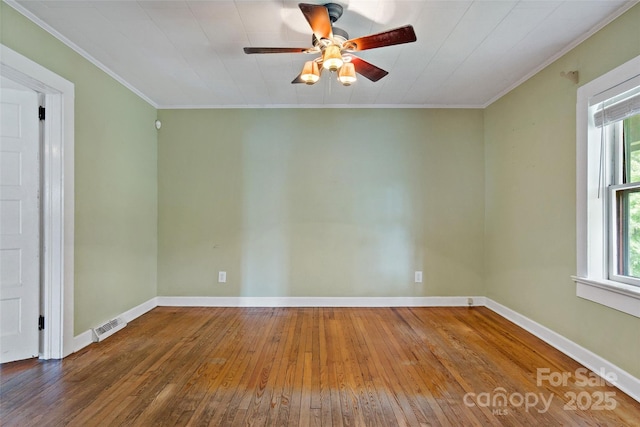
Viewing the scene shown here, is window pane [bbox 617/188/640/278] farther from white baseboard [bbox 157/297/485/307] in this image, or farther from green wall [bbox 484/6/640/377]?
white baseboard [bbox 157/297/485/307]

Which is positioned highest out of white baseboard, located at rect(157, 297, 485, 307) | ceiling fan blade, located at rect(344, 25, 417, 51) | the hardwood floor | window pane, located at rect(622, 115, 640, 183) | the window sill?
ceiling fan blade, located at rect(344, 25, 417, 51)

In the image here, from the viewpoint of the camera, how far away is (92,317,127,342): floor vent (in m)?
2.55

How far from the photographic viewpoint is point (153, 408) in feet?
5.61

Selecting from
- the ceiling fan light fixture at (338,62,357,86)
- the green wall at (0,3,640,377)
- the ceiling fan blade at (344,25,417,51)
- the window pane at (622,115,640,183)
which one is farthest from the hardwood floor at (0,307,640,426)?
the ceiling fan blade at (344,25,417,51)

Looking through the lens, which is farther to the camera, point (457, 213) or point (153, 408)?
point (457, 213)

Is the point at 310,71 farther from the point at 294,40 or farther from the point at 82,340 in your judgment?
the point at 82,340

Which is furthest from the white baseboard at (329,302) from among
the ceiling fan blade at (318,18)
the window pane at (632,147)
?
the ceiling fan blade at (318,18)

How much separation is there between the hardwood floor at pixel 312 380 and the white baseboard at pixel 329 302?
1.89 ft

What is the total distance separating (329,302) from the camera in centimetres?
354

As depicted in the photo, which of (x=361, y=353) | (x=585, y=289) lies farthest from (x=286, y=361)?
(x=585, y=289)

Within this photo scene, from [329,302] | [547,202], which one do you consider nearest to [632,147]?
[547,202]

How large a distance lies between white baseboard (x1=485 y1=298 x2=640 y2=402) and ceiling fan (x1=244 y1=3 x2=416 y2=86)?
2.53 meters

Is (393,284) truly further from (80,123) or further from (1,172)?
(1,172)

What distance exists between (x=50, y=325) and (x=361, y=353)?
245cm
